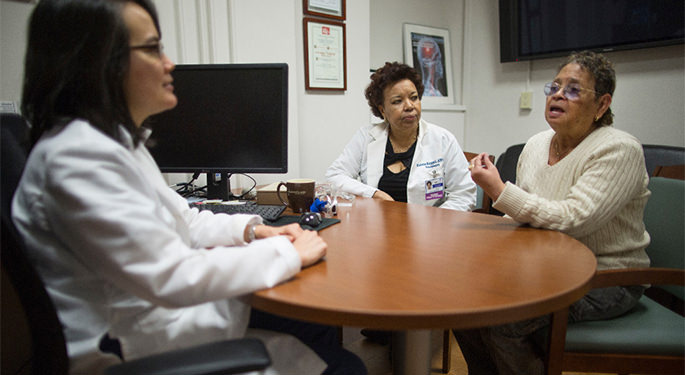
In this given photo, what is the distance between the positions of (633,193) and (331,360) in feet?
3.40

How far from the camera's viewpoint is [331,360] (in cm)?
100

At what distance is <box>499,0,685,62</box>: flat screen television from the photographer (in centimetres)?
239

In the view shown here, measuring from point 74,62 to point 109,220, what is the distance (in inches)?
12.9

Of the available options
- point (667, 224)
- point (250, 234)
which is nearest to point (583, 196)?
point (667, 224)

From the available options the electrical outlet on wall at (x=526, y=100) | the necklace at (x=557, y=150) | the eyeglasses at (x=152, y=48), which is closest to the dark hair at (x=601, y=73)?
the necklace at (x=557, y=150)

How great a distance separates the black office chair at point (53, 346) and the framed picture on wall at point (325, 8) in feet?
6.96

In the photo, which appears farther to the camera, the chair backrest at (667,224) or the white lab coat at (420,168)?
the white lab coat at (420,168)

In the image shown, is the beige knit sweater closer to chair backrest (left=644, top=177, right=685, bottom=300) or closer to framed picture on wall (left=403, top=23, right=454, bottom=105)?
chair backrest (left=644, top=177, right=685, bottom=300)

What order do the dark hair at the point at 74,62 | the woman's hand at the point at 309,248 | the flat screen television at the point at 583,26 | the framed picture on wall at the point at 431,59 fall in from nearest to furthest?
the dark hair at the point at 74,62 < the woman's hand at the point at 309,248 < the flat screen television at the point at 583,26 < the framed picture on wall at the point at 431,59

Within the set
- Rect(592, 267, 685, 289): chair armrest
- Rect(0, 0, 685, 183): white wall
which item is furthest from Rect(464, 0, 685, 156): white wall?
Rect(592, 267, 685, 289): chair armrest

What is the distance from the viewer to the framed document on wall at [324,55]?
2.60 m

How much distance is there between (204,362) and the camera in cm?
68

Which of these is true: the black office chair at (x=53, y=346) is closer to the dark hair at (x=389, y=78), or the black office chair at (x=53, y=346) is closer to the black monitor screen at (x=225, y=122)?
the black monitor screen at (x=225, y=122)

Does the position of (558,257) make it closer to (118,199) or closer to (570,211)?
(570,211)
